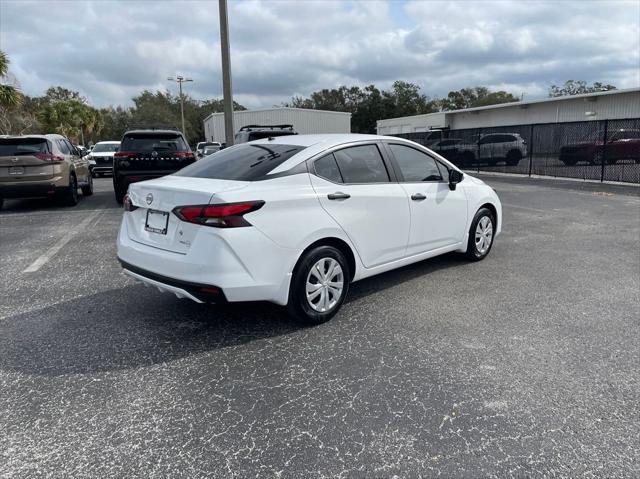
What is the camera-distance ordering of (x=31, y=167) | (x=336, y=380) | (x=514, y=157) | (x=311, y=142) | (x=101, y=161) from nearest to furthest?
1. (x=336, y=380)
2. (x=311, y=142)
3. (x=31, y=167)
4. (x=514, y=157)
5. (x=101, y=161)

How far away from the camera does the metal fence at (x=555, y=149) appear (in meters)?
15.4

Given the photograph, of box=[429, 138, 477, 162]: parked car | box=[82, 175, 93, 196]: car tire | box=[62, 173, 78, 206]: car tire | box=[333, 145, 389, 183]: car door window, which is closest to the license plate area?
box=[333, 145, 389, 183]: car door window

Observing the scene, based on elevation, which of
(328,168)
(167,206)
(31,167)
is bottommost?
(167,206)

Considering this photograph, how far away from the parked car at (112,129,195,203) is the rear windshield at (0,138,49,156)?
1.49 meters

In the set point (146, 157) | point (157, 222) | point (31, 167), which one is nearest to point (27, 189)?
point (31, 167)

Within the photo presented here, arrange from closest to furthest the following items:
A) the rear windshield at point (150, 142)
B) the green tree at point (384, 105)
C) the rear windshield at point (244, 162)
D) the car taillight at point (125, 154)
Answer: the rear windshield at point (244, 162), the car taillight at point (125, 154), the rear windshield at point (150, 142), the green tree at point (384, 105)

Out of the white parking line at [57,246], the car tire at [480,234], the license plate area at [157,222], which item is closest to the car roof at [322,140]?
the license plate area at [157,222]

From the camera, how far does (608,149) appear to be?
16.0 m

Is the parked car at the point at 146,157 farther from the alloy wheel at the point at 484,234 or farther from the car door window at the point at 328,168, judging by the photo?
the car door window at the point at 328,168

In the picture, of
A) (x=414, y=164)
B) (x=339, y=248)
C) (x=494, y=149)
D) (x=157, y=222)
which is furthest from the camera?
(x=494, y=149)

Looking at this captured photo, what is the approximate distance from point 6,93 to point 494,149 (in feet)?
78.4

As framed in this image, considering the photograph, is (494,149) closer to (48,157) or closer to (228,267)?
(48,157)

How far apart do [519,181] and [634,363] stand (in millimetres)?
15188

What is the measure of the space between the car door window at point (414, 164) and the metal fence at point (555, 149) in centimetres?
1246
